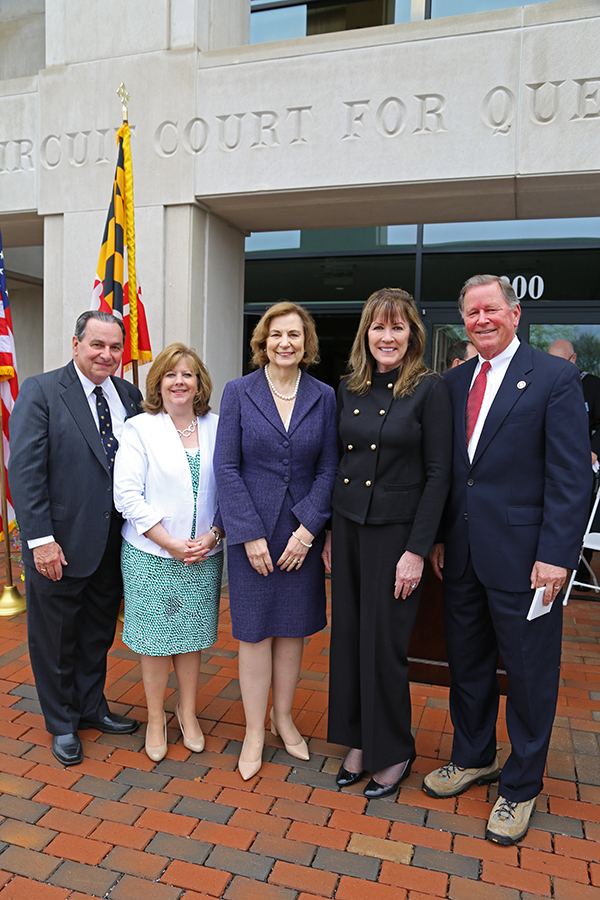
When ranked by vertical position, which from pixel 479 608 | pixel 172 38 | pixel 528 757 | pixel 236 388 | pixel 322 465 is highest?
pixel 172 38

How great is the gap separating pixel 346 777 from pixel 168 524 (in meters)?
1.31

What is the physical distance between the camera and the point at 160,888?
2176 mm

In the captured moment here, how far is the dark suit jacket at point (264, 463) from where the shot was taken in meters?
2.76

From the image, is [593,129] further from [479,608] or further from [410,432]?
[479,608]

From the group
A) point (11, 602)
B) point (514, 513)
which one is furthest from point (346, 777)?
point (11, 602)

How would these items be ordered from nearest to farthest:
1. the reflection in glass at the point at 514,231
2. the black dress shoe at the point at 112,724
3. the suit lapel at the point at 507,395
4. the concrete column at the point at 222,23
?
the suit lapel at the point at 507,395 → the black dress shoe at the point at 112,724 → the concrete column at the point at 222,23 → the reflection in glass at the point at 514,231

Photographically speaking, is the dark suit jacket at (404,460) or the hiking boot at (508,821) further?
the dark suit jacket at (404,460)

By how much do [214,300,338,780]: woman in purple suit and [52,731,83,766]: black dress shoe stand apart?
2.42ft

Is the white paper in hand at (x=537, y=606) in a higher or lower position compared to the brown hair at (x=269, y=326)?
lower

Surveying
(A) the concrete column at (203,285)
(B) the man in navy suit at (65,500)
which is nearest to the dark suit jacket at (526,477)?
(B) the man in navy suit at (65,500)

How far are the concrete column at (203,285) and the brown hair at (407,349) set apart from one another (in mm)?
2611

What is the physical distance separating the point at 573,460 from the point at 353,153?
3137 mm

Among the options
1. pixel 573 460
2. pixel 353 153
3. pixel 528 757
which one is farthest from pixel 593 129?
pixel 528 757

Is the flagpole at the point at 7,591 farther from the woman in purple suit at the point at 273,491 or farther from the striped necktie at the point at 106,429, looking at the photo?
the woman in purple suit at the point at 273,491
